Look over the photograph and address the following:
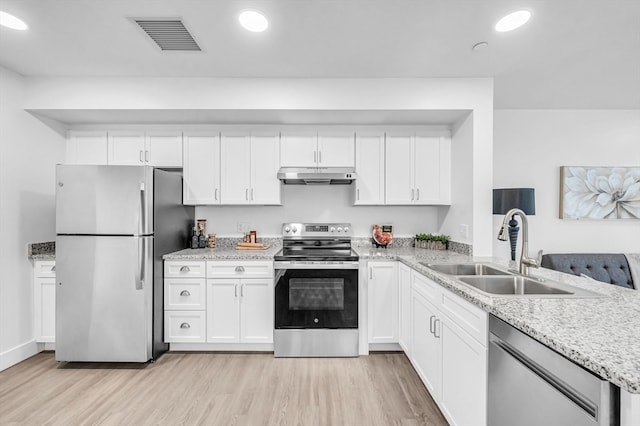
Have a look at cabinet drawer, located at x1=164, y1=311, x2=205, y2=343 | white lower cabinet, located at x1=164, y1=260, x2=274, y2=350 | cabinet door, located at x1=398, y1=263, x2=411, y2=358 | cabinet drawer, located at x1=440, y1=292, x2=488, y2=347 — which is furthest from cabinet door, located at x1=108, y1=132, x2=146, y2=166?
cabinet drawer, located at x1=440, y1=292, x2=488, y2=347

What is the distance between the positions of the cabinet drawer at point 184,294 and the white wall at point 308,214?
828 mm

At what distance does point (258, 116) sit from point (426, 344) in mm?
2424

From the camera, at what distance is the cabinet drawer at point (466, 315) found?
4.50 feet

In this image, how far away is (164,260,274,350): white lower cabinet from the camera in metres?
2.77

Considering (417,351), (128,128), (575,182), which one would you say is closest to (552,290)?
(417,351)

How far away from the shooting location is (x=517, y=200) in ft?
8.05

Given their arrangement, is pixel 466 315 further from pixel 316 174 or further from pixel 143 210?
pixel 143 210

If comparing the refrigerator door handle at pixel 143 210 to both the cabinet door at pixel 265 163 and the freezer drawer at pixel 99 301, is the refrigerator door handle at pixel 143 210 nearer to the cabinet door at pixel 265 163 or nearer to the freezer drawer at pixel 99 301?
the freezer drawer at pixel 99 301

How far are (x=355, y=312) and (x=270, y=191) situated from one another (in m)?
1.47

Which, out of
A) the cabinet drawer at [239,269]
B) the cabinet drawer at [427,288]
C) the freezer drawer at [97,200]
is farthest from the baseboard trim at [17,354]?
the cabinet drawer at [427,288]

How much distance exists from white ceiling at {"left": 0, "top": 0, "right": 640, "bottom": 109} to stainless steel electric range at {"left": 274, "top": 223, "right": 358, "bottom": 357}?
168 cm

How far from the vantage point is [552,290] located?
5.06 feet

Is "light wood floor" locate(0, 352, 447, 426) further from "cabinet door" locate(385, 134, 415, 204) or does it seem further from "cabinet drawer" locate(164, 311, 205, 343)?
"cabinet door" locate(385, 134, 415, 204)

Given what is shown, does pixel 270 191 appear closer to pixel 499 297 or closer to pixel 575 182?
pixel 499 297
